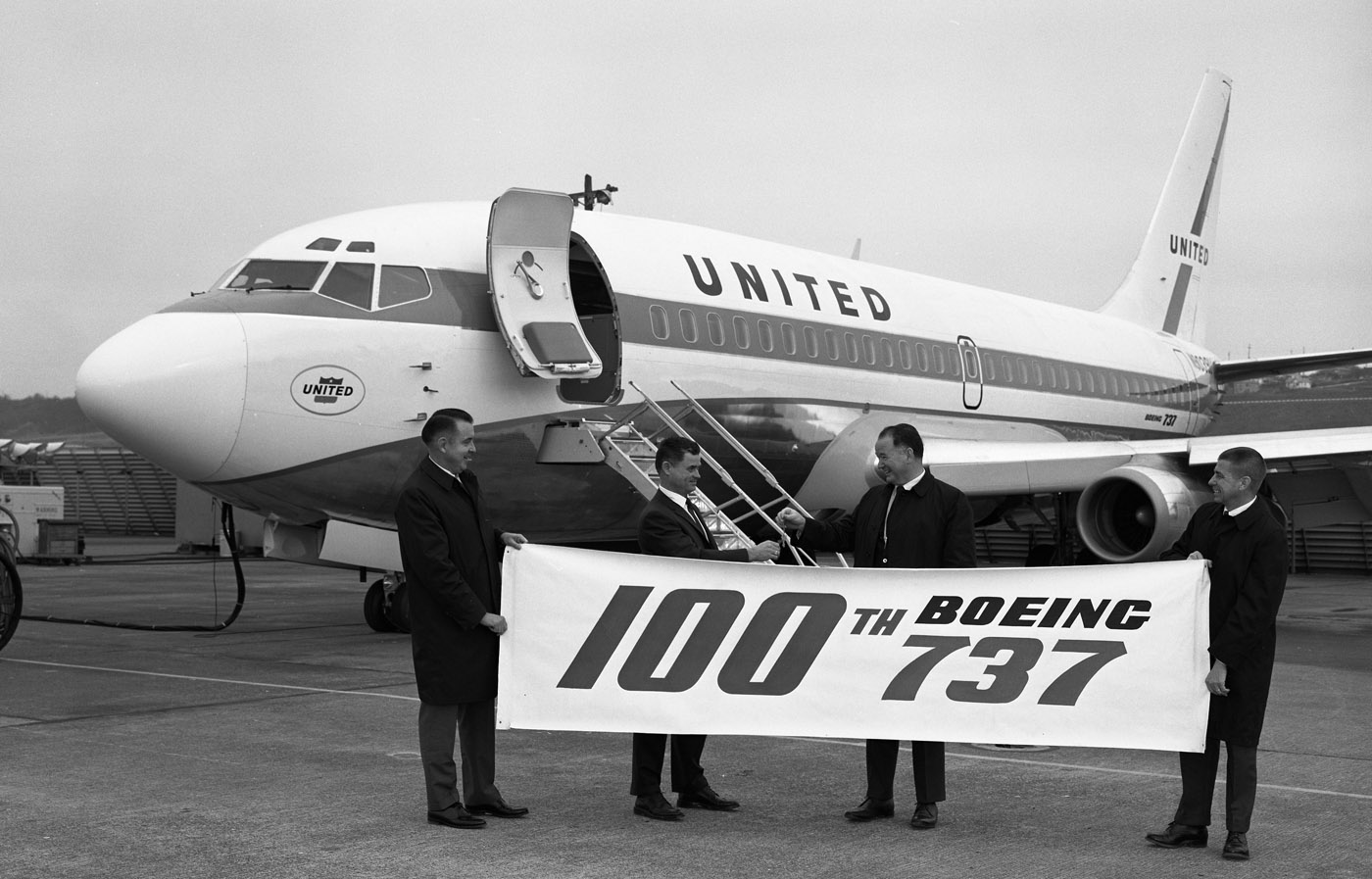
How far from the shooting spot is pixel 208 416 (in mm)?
10398

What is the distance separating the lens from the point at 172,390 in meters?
10.3

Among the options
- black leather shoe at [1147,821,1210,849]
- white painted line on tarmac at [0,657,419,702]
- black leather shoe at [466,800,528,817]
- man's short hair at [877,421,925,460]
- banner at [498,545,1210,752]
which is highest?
man's short hair at [877,421,925,460]

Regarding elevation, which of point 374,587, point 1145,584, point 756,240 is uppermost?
point 756,240

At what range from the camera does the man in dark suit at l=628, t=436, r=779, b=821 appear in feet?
20.4

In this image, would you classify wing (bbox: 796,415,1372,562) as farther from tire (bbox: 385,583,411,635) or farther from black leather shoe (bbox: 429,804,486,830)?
black leather shoe (bbox: 429,804,486,830)

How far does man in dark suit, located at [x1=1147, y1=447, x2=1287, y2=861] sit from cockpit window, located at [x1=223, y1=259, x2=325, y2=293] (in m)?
7.74

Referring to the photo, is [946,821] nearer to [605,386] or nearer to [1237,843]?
[1237,843]

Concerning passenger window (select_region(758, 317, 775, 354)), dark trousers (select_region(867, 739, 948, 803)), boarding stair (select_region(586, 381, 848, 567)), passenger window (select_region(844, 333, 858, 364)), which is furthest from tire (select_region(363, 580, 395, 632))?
dark trousers (select_region(867, 739, 948, 803))

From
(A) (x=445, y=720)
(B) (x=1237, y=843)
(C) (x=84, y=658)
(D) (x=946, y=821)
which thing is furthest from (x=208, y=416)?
(B) (x=1237, y=843)

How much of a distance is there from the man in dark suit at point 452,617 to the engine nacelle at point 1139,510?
846 centimetres

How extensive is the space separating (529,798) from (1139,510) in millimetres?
9305

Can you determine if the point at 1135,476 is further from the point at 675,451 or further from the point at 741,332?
the point at 675,451

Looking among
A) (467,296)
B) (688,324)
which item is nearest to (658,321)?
(688,324)

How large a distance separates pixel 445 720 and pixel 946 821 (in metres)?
2.20
